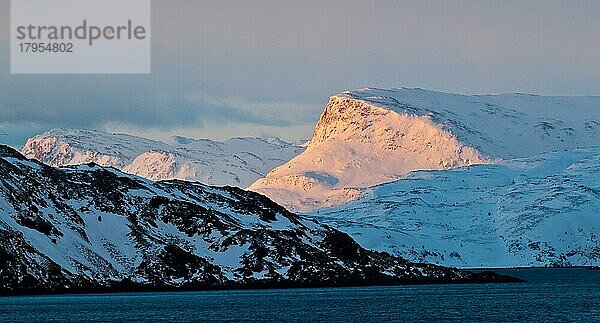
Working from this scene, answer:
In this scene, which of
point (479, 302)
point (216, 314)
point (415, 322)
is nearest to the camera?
point (415, 322)

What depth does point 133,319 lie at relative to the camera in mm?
161625

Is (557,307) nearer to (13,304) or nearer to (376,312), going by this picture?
(376,312)

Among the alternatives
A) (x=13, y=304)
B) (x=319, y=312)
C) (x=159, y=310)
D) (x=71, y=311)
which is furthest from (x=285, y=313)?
(x=13, y=304)

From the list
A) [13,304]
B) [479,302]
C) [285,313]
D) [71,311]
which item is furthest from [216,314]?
[479,302]

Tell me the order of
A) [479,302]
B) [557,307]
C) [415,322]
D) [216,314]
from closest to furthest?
[415,322] < [216,314] < [557,307] < [479,302]

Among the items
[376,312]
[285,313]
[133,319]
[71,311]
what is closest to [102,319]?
[133,319]

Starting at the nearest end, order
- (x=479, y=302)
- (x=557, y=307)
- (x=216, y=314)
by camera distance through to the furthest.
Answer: (x=216, y=314) → (x=557, y=307) → (x=479, y=302)

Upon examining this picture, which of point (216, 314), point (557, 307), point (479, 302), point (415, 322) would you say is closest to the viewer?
point (415, 322)

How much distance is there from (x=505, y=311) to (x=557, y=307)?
1186cm

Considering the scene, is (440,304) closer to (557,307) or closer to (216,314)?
(557,307)

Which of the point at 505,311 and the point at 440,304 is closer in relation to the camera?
the point at 505,311

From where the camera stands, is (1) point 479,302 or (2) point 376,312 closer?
(2) point 376,312

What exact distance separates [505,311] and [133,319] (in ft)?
169

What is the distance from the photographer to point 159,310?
17738 cm
